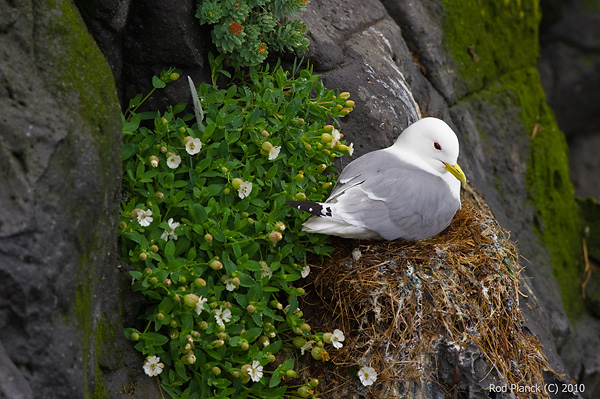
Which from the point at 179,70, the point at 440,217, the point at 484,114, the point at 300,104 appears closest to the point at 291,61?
the point at 300,104

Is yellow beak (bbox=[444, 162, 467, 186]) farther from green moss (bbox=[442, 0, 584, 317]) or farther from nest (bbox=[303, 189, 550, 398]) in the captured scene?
green moss (bbox=[442, 0, 584, 317])

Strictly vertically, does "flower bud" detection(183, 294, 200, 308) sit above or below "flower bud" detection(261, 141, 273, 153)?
below

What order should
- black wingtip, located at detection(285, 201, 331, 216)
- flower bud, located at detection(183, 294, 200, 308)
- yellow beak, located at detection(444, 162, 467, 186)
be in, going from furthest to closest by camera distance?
yellow beak, located at detection(444, 162, 467, 186)
black wingtip, located at detection(285, 201, 331, 216)
flower bud, located at detection(183, 294, 200, 308)

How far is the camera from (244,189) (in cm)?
292

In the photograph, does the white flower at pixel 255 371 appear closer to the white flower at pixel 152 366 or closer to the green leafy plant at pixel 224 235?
the green leafy plant at pixel 224 235

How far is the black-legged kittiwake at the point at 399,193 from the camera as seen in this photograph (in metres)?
2.97

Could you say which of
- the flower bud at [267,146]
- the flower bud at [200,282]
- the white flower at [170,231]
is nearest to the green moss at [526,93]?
the flower bud at [267,146]

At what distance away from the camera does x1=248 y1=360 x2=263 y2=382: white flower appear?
2729mm

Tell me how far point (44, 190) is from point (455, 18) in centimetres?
382

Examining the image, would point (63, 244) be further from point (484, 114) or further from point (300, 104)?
point (484, 114)

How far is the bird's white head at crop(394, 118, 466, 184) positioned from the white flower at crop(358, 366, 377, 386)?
117 centimetres

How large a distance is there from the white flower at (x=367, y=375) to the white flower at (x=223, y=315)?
664mm

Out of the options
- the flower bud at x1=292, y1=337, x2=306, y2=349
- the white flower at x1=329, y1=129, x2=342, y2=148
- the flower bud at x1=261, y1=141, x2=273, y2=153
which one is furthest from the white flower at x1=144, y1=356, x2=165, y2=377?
the white flower at x1=329, y1=129, x2=342, y2=148

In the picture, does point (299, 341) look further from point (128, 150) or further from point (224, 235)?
point (128, 150)
